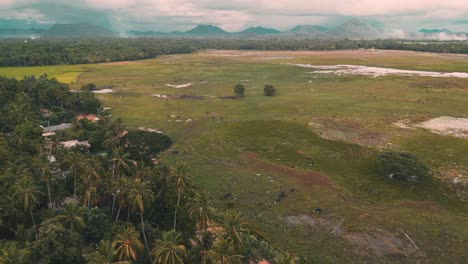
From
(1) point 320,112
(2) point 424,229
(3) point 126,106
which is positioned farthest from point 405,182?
(3) point 126,106

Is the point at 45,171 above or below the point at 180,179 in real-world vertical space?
above

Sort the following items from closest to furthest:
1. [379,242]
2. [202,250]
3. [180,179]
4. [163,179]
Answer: [202,250] → [180,179] → [379,242] → [163,179]

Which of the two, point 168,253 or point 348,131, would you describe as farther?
Answer: point 348,131

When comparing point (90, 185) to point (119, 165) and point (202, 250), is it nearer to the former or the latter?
point (119, 165)

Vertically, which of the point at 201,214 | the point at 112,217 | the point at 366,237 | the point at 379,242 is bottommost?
the point at 379,242

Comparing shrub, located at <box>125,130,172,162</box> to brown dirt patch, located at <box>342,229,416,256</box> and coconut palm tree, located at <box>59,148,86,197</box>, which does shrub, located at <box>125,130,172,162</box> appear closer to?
coconut palm tree, located at <box>59,148,86,197</box>

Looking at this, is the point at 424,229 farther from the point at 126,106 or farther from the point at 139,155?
the point at 126,106

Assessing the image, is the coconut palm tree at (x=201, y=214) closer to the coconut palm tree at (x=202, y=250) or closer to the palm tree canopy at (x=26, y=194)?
the coconut palm tree at (x=202, y=250)

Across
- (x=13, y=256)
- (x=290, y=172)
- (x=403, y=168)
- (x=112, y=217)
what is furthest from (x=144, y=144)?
(x=403, y=168)
